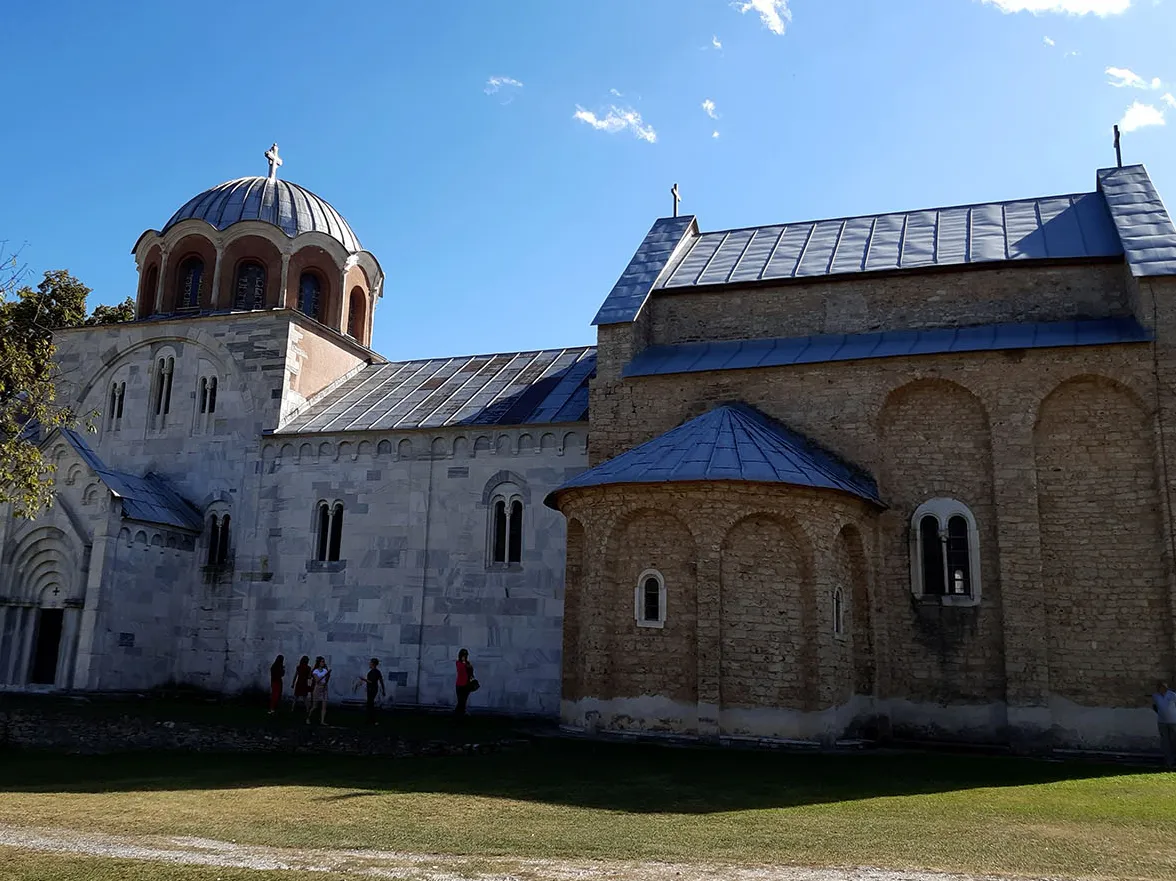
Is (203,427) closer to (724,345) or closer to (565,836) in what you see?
(724,345)

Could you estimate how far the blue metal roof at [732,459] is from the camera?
1561cm

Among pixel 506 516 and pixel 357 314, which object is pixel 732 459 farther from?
pixel 357 314

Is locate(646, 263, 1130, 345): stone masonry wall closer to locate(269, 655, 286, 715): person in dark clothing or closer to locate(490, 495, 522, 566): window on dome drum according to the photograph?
locate(490, 495, 522, 566): window on dome drum

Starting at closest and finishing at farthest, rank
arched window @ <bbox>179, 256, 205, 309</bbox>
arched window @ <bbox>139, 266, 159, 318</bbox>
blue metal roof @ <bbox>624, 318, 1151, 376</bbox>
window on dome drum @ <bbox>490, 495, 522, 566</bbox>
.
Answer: blue metal roof @ <bbox>624, 318, 1151, 376</bbox> → window on dome drum @ <bbox>490, 495, 522, 566</bbox> → arched window @ <bbox>179, 256, 205, 309</bbox> → arched window @ <bbox>139, 266, 159, 318</bbox>

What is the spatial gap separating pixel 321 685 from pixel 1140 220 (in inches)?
692

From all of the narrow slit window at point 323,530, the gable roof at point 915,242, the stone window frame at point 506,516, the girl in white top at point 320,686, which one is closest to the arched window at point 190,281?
the narrow slit window at point 323,530

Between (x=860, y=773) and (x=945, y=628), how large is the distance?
4.54 m

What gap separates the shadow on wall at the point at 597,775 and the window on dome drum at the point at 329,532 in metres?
7.49

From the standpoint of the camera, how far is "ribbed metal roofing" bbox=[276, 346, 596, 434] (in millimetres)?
22172

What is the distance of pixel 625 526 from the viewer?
54.0ft

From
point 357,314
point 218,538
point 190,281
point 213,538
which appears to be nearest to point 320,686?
point 218,538

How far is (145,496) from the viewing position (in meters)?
22.4

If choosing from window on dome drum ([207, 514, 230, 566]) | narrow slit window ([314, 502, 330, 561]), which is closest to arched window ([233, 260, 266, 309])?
window on dome drum ([207, 514, 230, 566])

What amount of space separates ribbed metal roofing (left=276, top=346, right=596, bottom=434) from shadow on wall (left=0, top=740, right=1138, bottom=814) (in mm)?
8853
